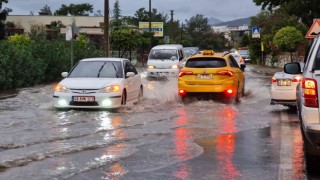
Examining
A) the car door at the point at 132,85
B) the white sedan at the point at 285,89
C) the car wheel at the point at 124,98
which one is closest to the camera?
the white sedan at the point at 285,89

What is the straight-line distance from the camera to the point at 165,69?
28.4 meters

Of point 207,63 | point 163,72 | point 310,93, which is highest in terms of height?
point 310,93

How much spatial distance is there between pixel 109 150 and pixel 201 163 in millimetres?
1642

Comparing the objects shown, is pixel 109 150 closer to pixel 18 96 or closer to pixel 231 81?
pixel 231 81

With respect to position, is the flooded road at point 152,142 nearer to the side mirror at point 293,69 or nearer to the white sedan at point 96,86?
the white sedan at point 96,86

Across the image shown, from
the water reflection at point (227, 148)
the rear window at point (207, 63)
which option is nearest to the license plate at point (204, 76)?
the rear window at point (207, 63)

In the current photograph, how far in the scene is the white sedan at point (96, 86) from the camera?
1355 cm

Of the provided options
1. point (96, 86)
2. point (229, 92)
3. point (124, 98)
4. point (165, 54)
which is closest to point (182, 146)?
point (96, 86)

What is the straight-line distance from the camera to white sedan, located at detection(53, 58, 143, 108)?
1355 cm

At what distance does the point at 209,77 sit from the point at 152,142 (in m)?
6.57

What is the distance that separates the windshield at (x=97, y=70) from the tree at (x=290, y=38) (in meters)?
24.1

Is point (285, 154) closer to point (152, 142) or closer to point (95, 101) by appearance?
point (152, 142)

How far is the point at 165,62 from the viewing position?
28531mm

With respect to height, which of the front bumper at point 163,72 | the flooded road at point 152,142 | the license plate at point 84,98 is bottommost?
the front bumper at point 163,72
